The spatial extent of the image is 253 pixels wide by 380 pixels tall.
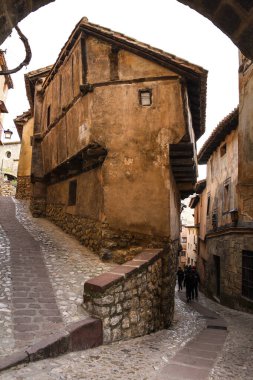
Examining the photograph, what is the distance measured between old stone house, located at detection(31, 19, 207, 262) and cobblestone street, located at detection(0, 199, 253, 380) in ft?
3.99

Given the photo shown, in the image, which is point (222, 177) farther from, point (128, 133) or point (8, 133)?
point (8, 133)

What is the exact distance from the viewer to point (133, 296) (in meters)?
5.71

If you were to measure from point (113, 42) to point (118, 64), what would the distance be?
0.68 m

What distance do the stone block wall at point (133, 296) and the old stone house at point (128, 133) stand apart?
0.89 metres

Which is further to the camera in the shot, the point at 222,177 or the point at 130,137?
the point at 222,177

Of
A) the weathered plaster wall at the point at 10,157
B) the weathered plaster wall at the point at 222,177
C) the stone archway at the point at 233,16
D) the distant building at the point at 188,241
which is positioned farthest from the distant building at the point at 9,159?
the stone archway at the point at 233,16

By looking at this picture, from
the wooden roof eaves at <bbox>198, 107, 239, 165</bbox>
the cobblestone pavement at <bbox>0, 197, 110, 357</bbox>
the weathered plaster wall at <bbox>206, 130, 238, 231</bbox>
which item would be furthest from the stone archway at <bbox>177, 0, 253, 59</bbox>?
the weathered plaster wall at <bbox>206, 130, 238, 231</bbox>

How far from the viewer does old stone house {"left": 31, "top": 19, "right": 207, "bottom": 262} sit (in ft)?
26.2

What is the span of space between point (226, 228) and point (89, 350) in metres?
10.8

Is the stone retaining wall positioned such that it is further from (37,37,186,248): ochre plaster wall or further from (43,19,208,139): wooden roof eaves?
(37,37,186,248): ochre plaster wall

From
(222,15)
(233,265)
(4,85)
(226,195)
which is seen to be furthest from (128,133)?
(4,85)

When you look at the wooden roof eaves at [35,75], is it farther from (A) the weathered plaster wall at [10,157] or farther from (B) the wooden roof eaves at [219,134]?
(A) the weathered plaster wall at [10,157]

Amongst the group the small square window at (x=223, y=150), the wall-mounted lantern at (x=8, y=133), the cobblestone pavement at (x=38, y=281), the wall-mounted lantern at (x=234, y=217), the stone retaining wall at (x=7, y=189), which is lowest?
the cobblestone pavement at (x=38, y=281)

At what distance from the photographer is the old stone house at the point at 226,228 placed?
38.7ft
